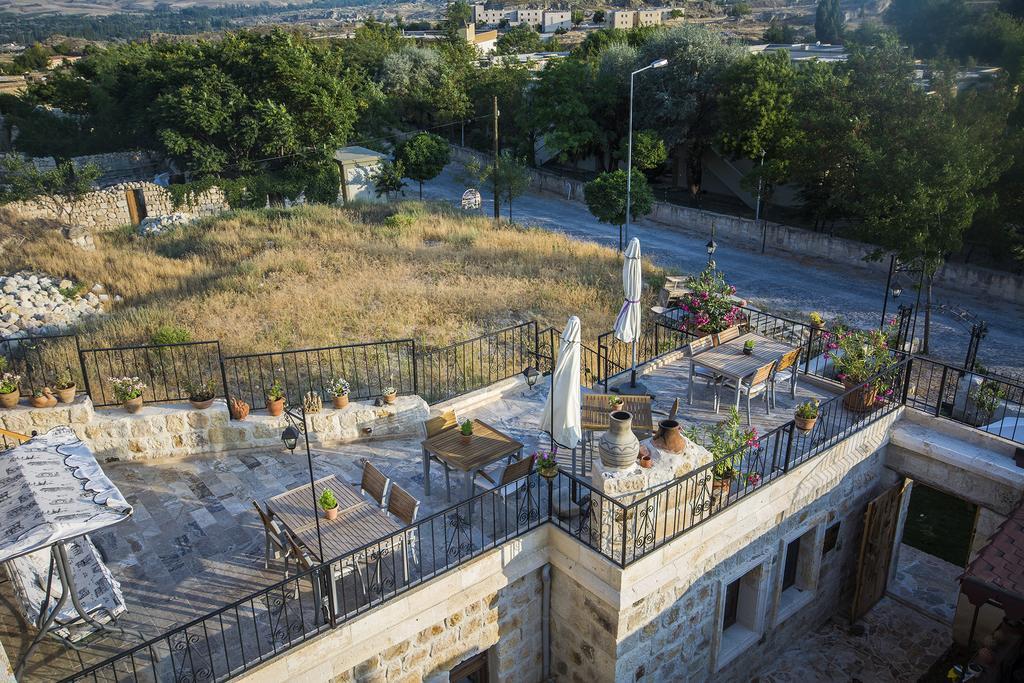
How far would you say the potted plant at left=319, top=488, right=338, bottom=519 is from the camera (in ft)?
25.4

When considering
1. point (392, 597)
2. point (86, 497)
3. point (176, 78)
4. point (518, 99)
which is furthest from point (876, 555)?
point (518, 99)

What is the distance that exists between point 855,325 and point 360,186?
24.1 meters

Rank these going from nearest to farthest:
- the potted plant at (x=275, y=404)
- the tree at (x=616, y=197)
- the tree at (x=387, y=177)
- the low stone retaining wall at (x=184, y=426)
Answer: the low stone retaining wall at (x=184, y=426), the potted plant at (x=275, y=404), the tree at (x=616, y=197), the tree at (x=387, y=177)

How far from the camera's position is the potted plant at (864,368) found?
34.7 ft

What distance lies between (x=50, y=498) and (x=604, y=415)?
6.33 metres

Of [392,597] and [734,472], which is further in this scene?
[734,472]

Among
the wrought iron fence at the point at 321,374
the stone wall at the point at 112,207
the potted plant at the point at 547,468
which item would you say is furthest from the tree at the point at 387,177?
Answer: the potted plant at the point at 547,468

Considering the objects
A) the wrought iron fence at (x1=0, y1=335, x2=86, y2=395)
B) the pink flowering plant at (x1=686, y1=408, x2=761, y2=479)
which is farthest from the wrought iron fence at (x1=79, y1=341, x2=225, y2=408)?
the pink flowering plant at (x1=686, y1=408, x2=761, y2=479)

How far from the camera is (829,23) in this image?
81.8 m

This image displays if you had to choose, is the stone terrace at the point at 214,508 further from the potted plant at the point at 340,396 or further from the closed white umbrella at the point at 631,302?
the closed white umbrella at the point at 631,302

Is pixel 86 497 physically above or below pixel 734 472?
above

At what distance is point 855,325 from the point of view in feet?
72.1

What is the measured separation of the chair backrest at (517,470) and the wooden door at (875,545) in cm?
532

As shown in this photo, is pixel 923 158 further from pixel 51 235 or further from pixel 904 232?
pixel 51 235
